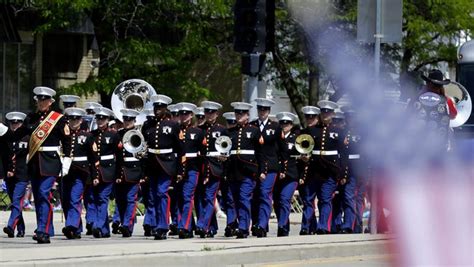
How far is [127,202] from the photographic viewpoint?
16.5m

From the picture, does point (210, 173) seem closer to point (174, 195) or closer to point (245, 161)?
point (245, 161)

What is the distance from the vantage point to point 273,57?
94.4 ft

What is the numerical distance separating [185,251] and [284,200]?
13.3 feet

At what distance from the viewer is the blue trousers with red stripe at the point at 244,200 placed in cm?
1591

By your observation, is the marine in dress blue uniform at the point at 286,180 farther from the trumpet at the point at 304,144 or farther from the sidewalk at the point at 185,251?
the sidewalk at the point at 185,251

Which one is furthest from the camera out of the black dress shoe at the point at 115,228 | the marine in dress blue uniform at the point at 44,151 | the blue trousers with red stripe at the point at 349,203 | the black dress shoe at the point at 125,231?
the black dress shoe at the point at 115,228

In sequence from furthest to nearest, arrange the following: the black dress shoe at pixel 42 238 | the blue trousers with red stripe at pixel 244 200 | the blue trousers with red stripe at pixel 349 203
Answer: the blue trousers with red stripe at pixel 349 203 → the blue trousers with red stripe at pixel 244 200 → the black dress shoe at pixel 42 238

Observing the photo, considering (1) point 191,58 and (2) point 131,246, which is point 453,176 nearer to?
(2) point 131,246

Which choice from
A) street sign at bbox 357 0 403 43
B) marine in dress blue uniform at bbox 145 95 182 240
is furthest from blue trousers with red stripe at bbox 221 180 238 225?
street sign at bbox 357 0 403 43

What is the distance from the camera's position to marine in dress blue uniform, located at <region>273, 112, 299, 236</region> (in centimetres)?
1633

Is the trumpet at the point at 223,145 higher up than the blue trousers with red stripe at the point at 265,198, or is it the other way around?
the trumpet at the point at 223,145

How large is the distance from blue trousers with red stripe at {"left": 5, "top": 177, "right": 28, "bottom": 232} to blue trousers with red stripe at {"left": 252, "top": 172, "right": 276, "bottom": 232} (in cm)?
298

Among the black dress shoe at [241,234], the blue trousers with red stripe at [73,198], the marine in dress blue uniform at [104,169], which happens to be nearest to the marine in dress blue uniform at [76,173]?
the blue trousers with red stripe at [73,198]

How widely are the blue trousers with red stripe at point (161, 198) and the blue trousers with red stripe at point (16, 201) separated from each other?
65.1 inches
